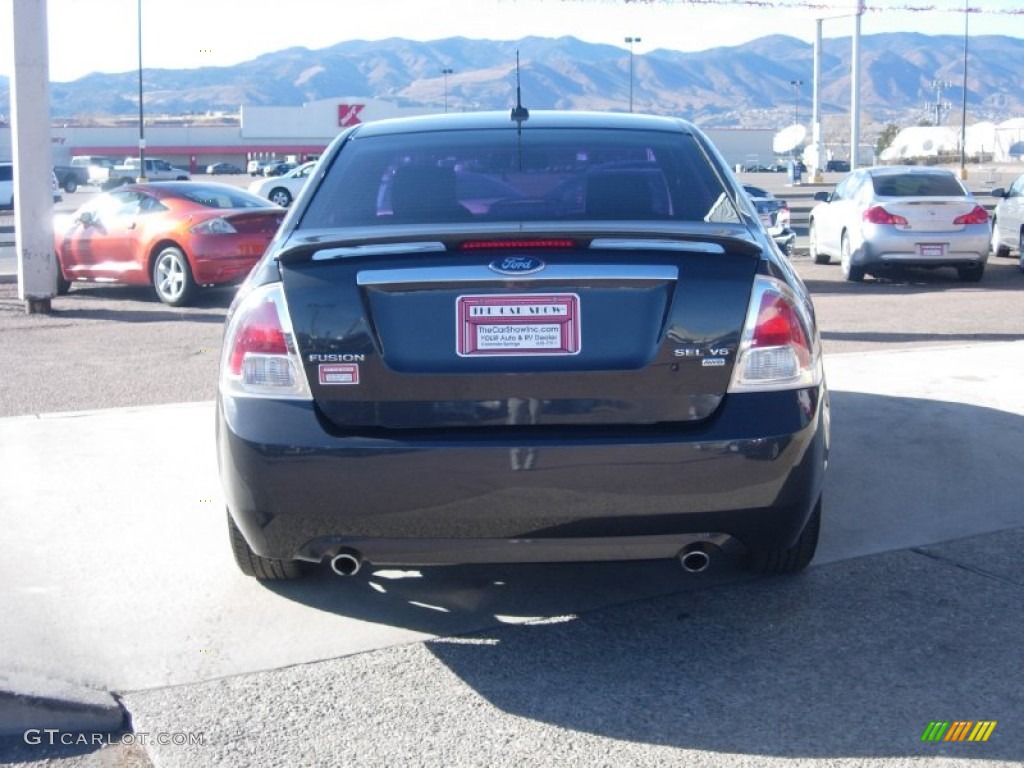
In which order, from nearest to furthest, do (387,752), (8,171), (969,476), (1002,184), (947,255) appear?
(387,752)
(969,476)
(947,255)
(8,171)
(1002,184)

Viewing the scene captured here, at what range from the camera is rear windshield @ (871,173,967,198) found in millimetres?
16812

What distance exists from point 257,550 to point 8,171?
44805 mm

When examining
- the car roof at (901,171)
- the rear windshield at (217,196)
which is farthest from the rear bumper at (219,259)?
the car roof at (901,171)

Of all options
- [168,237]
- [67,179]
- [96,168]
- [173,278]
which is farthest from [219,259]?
[96,168]

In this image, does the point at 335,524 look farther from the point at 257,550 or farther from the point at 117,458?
the point at 117,458

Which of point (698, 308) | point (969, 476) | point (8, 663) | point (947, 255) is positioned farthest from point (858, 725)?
point (947, 255)

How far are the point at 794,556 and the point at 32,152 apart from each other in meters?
9.96

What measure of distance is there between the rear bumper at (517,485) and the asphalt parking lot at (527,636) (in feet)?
1.42

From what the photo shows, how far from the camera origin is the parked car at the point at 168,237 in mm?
14102

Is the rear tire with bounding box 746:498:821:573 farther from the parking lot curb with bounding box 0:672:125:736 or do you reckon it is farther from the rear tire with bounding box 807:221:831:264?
the rear tire with bounding box 807:221:831:264

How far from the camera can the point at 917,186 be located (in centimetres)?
1695

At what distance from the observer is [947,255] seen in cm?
1636

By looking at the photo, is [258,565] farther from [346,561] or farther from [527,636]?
[527,636]

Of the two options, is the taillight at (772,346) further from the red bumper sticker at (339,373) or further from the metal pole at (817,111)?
the metal pole at (817,111)
